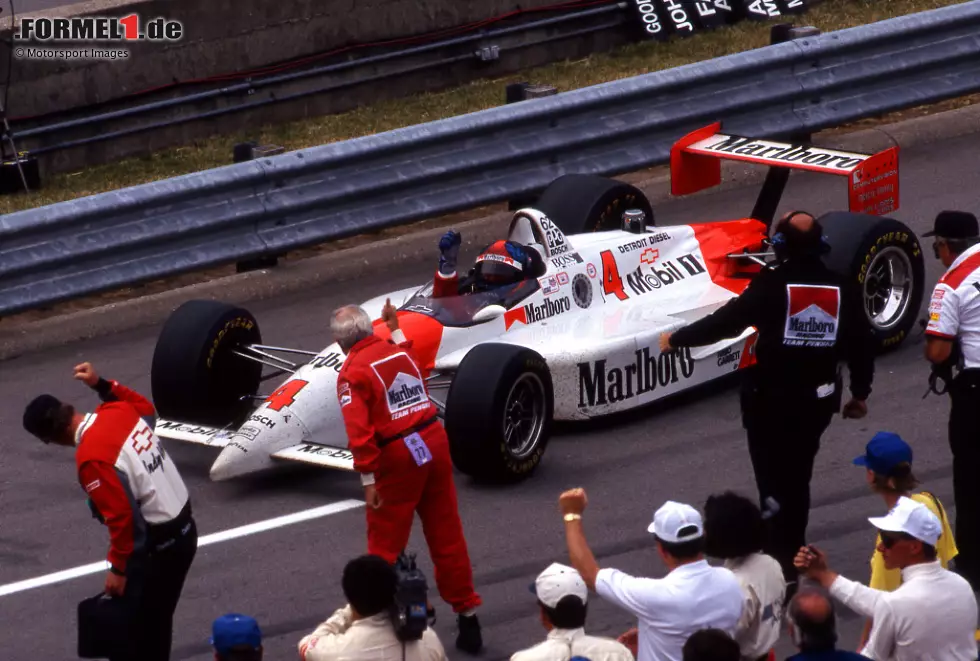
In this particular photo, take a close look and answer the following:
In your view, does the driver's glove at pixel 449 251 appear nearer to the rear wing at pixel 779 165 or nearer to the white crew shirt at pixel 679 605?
the rear wing at pixel 779 165

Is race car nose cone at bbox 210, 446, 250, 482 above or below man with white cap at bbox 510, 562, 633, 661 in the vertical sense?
below

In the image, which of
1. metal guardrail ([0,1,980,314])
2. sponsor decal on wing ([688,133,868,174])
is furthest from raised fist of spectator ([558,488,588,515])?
metal guardrail ([0,1,980,314])

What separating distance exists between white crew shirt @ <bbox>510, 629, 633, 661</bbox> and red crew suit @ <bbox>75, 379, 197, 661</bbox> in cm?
179

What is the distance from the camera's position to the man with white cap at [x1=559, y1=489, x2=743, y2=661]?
19.9 feet

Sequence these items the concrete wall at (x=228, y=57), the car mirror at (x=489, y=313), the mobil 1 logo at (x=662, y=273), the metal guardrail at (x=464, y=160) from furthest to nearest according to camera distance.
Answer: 1. the concrete wall at (x=228, y=57)
2. the metal guardrail at (x=464, y=160)
3. the mobil 1 logo at (x=662, y=273)
4. the car mirror at (x=489, y=313)

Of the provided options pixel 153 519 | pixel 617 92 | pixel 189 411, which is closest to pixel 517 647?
pixel 153 519

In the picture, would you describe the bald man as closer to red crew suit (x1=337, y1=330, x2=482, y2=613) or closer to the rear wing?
red crew suit (x1=337, y1=330, x2=482, y2=613)

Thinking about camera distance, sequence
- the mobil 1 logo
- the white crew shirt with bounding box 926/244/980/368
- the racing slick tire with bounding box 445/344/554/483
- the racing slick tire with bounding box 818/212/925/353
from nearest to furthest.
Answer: the white crew shirt with bounding box 926/244/980/368, the racing slick tire with bounding box 445/344/554/483, the racing slick tire with bounding box 818/212/925/353, the mobil 1 logo

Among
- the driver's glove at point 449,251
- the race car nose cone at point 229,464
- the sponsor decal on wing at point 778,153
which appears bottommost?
the race car nose cone at point 229,464

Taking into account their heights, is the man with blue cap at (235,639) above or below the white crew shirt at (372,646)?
above

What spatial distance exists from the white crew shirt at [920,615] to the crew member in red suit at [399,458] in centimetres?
202

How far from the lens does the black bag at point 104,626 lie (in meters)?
6.91

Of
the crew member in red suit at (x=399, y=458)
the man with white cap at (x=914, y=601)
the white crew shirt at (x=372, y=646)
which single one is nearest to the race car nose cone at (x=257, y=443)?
the crew member in red suit at (x=399, y=458)

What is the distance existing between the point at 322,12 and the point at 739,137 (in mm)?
5971
